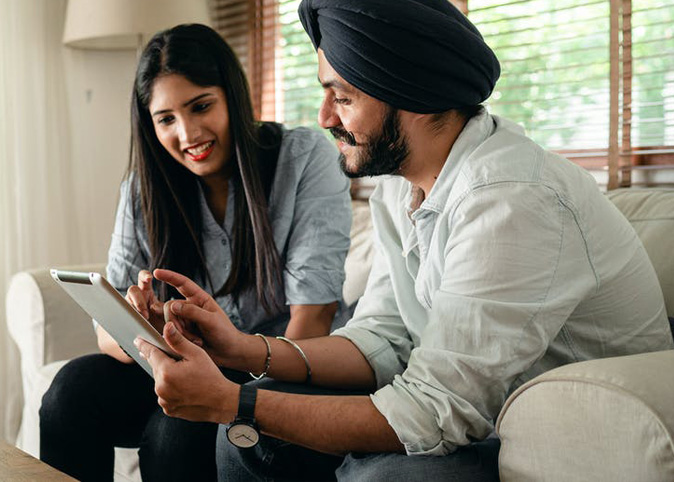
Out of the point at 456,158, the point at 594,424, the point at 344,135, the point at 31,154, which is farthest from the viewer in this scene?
the point at 31,154

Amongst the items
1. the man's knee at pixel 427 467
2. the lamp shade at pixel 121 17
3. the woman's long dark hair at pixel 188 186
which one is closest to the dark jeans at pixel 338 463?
the man's knee at pixel 427 467

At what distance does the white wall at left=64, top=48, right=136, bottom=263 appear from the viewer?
2.88 m

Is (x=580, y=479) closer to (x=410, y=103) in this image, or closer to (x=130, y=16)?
(x=410, y=103)

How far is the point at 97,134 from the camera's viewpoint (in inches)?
116

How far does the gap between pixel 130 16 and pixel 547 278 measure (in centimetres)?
197

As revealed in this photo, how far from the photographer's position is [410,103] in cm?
113

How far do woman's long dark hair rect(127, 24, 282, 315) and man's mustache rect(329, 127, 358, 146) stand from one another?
420 mm

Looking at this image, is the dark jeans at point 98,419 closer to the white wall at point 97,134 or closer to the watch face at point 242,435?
the watch face at point 242,435

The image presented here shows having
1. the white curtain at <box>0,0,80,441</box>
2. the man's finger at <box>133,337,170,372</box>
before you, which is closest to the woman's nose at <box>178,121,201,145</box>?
the man's finger at <box>133,337,170,372</box>

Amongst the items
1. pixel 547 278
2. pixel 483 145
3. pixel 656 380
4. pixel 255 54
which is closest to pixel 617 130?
pixel 483 145

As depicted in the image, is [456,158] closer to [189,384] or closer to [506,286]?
[506,286]

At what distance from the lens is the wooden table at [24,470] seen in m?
1.01

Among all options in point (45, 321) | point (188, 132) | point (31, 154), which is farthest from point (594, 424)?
point (31, 154)

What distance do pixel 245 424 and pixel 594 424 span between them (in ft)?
1.50
